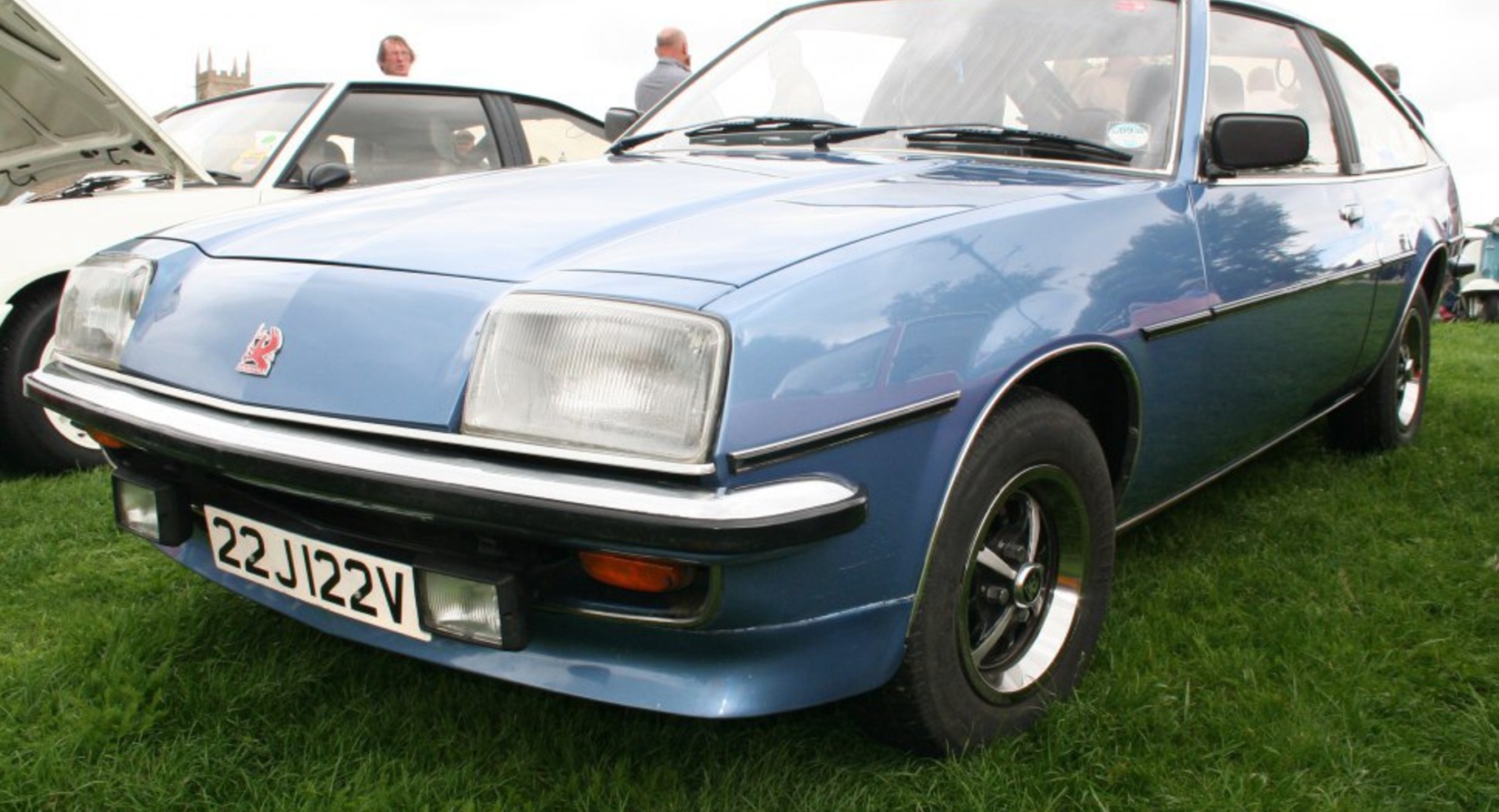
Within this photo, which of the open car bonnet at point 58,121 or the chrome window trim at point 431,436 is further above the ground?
the open car bonnet at point 58,121

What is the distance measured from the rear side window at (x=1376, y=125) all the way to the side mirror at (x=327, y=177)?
3391 millimetres

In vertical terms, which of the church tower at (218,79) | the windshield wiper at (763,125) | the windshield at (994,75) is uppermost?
the windshield at (994,75)

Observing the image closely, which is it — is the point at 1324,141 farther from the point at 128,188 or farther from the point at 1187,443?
the point at 128,188

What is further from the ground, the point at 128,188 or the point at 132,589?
the point at 128,188

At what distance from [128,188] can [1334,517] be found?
165 inches

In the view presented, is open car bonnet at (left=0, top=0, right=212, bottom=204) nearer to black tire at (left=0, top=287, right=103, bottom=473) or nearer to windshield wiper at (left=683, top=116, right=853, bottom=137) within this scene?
black tire at (left=0, top=287, right=103, bottom=473)

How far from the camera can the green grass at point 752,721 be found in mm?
1867

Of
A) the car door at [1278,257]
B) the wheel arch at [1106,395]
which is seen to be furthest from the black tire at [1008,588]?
the car door at [1278,257]

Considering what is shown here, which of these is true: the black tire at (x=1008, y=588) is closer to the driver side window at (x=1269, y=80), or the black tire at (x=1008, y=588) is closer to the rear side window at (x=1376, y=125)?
the driver side window at (x=1269, y=80)

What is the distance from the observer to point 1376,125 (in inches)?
152

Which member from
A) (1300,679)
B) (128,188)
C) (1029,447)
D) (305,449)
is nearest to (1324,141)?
(1300,679)

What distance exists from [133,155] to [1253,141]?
3.40 m

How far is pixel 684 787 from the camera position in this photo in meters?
1.87

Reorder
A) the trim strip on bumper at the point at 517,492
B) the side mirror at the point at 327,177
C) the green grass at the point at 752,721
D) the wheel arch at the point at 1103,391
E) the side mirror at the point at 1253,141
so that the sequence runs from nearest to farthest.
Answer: the trim strip on bumper at the point at 517,492 < the green grass at the point at 752,721 < the wheel arch at the point at 1103,391 < the side mirror at the point at 1253,141 < the side mirror at the point at 327,177
